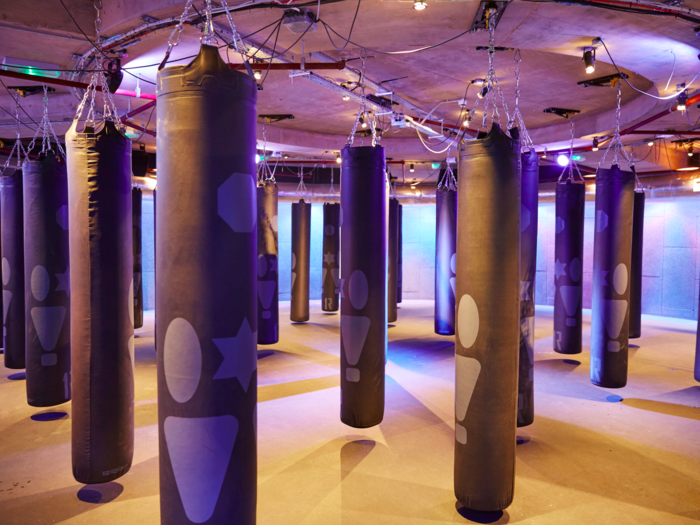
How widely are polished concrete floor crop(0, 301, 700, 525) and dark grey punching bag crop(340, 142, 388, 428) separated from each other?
0.52 metres

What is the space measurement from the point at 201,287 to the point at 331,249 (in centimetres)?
874

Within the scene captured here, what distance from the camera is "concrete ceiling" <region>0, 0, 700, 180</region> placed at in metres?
3.63

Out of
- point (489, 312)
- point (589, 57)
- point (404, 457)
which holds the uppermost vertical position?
point (589, 57)

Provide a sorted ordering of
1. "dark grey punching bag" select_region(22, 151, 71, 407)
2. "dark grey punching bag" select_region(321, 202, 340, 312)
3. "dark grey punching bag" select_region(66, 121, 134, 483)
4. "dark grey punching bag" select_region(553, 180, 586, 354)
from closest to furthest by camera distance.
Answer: "dark grey punching bag" select_region(66, 121, 134, 483) < "dark grey punching bag" select_region(22, 151, 71, 407) < "dark grey punching bag" select_region(553, 180, 586, 354) < "dark grey punching bag" select_region(321, 202, 340, 312)

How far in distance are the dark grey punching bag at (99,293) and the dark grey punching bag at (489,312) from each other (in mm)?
2152

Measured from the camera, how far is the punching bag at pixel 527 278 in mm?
4293

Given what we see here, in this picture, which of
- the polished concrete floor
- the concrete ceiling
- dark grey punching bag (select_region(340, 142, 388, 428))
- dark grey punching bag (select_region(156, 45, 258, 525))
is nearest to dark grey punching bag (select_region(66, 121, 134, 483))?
the polished concrete floor

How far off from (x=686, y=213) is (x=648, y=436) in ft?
28.8

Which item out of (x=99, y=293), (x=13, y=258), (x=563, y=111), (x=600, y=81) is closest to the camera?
(x=99, y=293)

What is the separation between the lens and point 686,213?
1132 cm

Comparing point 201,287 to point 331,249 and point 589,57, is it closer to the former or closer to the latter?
point 589,57

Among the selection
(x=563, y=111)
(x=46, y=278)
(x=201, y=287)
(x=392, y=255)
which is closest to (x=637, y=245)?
(x=563, y=111)

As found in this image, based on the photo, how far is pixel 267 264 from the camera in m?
7.25

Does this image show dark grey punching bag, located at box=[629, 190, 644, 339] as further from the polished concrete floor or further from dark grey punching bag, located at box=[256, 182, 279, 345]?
dark grey punching bag, located at box=[256, 182, 279, 345]
